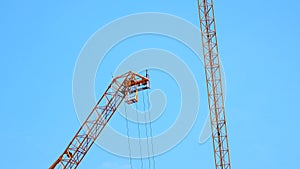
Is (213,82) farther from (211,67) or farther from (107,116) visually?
(107,116)

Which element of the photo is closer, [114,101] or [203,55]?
[114,101]

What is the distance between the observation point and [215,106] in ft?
290

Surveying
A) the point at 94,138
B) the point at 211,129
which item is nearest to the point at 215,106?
the point at 211,129

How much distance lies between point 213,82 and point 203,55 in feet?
15.9

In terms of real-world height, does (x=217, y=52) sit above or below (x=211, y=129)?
above

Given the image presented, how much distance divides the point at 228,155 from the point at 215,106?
8083mm

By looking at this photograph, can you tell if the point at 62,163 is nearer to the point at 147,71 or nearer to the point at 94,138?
the point at 94,138

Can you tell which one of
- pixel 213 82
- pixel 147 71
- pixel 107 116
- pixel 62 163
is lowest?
pixel 62 163

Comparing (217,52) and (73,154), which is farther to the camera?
(217,52)

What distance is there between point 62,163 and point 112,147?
1511cm

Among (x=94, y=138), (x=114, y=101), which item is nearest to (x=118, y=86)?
(x=114, y=101)

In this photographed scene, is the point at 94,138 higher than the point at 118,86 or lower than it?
lower

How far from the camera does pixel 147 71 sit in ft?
253

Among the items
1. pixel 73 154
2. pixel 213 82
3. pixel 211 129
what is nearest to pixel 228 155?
pixel 211 129
